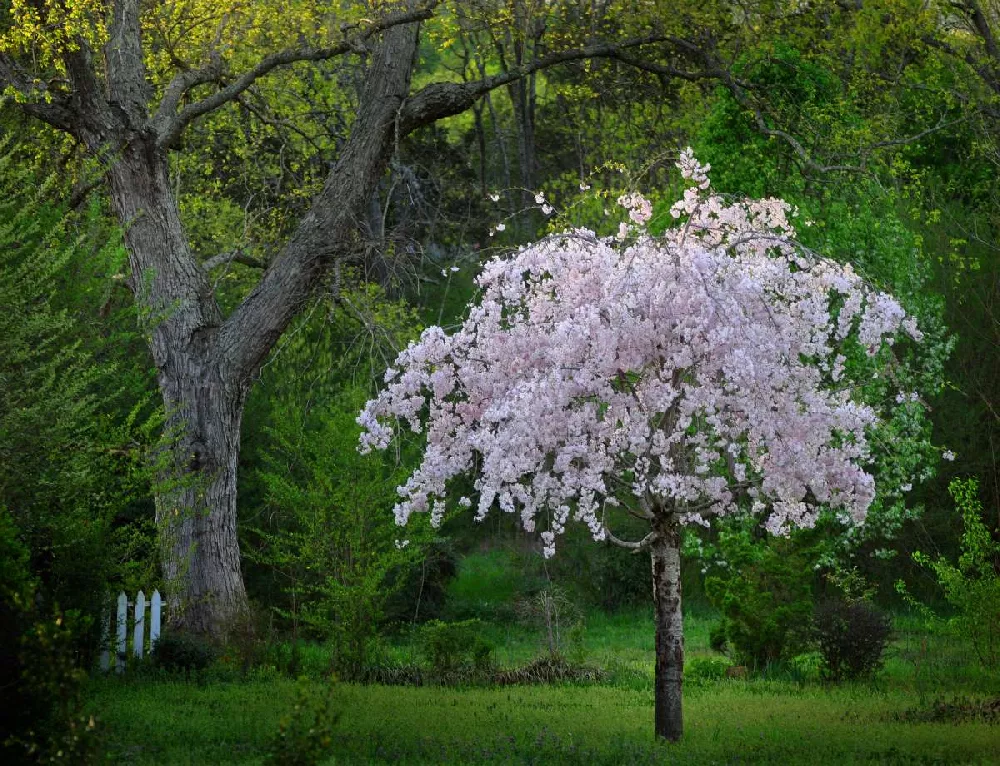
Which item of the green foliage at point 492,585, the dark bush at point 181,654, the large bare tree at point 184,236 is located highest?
the large bare tree at point 184,236

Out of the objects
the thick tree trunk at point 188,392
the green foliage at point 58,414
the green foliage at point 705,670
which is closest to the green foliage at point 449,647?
the thick tree trunk at point 188,392

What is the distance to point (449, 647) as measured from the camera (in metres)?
16.0

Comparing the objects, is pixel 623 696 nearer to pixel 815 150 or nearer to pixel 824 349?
pixel 824 349

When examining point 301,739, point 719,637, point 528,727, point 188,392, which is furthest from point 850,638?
point 301,739

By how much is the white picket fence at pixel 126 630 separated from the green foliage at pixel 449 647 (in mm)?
3223

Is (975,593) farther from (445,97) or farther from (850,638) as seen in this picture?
(445,97)

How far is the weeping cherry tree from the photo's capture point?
1002 centimetres

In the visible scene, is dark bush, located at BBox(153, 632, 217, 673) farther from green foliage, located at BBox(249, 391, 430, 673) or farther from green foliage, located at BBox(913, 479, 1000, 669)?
green foliage, located at BBox(913, 479, 1000, 669)

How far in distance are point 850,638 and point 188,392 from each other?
341 inches

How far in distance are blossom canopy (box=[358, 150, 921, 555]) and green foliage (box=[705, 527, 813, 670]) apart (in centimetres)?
589

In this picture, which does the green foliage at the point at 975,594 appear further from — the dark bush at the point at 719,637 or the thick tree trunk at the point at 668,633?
the thick tree trunk at the point at 668,633

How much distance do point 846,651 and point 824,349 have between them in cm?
662

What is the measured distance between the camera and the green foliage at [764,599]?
1708 cm

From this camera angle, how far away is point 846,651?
52.9 feet
